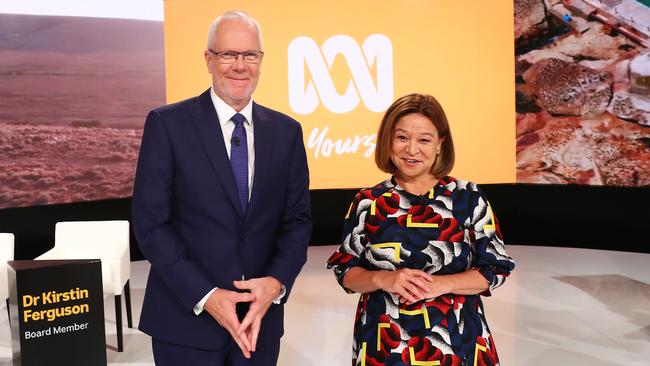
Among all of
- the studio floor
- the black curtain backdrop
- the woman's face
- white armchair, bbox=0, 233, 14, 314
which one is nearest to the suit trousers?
the woman's face

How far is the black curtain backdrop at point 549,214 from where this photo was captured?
7598 mm

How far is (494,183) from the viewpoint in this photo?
840 cm

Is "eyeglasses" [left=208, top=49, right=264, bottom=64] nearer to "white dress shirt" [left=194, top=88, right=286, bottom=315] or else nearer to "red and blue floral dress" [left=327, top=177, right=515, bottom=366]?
"white dress shirt" [left=194, top=88, right=286, bottom=315]

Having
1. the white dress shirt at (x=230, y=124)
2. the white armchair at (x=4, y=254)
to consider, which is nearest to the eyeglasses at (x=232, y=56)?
the white dress shirt at (x=230, y=124)

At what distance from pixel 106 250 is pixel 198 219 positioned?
3.24 m

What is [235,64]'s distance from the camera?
5.91 feet

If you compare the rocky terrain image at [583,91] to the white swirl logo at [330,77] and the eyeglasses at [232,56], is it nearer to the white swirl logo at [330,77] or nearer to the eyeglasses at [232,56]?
the white swirl logo at [330,77]

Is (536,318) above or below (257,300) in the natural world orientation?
below

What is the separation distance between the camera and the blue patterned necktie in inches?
72.6

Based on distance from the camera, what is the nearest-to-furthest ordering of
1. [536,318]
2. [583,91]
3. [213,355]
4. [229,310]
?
[229,310], [213,355], [536,318], [583,91]

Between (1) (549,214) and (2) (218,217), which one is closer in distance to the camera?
(2) (218,217)

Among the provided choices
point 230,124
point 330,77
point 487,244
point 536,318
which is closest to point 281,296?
point 230,124

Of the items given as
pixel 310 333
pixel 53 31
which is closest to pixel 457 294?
pixel 310 333

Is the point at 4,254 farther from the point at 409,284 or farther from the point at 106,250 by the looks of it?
the point at 409,284
